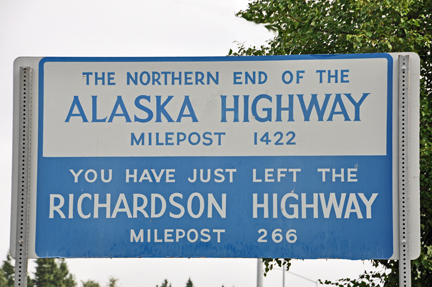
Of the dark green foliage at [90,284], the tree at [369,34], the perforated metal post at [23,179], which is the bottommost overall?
the dark green foliage at [90,284]

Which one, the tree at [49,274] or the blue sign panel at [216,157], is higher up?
the blue sign panel at [216,157]

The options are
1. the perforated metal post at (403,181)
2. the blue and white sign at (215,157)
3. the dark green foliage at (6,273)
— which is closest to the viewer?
the perforated metal post at (403,181)

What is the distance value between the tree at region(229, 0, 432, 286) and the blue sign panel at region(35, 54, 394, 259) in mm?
3840

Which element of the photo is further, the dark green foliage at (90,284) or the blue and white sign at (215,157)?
the dark green foliage at (90,284)

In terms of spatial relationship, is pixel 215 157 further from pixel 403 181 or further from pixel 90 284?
pixel 90 284

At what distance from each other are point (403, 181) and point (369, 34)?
4.50m

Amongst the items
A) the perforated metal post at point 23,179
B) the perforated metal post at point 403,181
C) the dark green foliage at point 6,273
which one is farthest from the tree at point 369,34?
the dark green foliage at point 6,273

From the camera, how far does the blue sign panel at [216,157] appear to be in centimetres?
416

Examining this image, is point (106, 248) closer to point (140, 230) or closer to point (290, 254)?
point (140, 230)

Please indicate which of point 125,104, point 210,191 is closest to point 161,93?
point 125,104

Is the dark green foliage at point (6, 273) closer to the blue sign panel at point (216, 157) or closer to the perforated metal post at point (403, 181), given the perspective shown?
the blue sign panel at point (216, 157)

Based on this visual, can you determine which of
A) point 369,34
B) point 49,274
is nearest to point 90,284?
point 49,274

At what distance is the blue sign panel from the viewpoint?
164 inches

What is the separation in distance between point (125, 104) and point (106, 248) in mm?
1294
